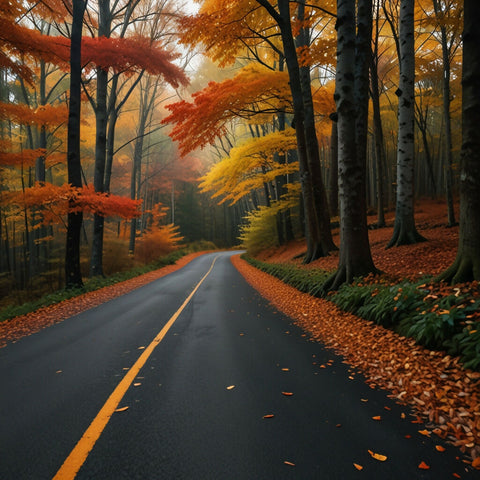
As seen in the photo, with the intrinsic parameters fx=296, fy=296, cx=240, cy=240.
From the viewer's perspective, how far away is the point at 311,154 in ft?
38.3

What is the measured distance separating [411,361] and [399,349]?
0.38 m

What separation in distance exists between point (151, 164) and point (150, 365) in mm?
32688

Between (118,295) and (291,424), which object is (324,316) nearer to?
(291,424)

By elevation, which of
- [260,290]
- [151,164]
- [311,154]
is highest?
[151,164]

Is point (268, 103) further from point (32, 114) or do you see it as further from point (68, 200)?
point (32, 114)

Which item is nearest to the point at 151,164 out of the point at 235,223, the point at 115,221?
the point at 115,221

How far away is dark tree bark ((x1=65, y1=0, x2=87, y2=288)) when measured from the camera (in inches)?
426

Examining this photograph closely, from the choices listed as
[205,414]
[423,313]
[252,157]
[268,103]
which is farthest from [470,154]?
[252,157]

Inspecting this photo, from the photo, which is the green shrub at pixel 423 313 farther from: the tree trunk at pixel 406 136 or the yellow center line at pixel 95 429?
the tree trunk at pixel 406 136

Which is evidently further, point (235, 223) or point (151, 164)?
point (235, 223)

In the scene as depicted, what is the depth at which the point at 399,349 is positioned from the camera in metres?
4.10

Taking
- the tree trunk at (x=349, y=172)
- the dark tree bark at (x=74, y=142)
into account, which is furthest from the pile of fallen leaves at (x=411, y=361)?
the dark tree bark at (x=74, y=142)

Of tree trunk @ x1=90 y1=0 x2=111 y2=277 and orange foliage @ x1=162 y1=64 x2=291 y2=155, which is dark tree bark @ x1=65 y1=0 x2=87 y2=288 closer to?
tree trunk @ x1=90 y1=0 x2=111 y2=277

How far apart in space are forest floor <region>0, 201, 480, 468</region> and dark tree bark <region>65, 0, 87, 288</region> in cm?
158
